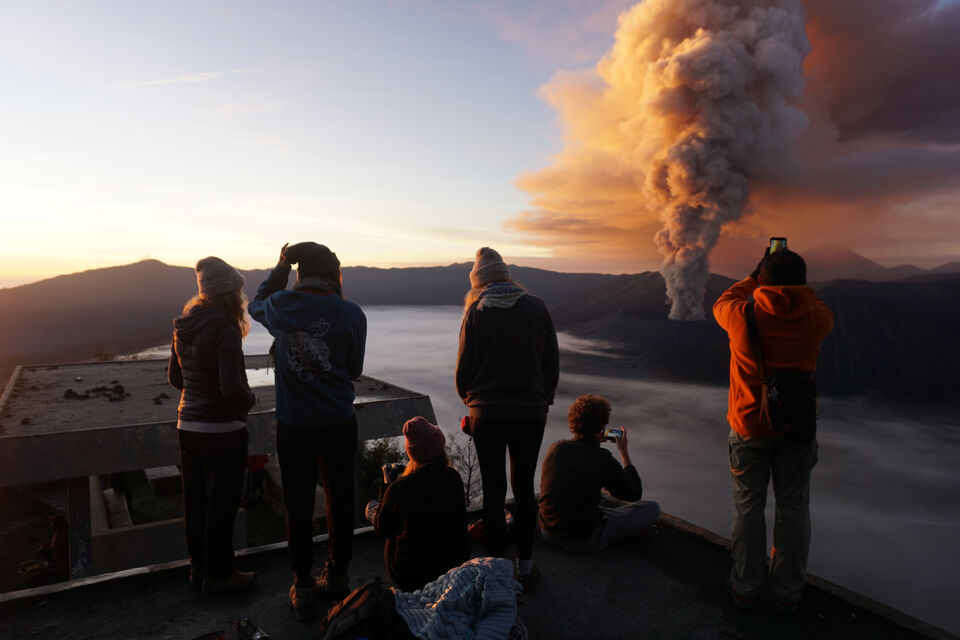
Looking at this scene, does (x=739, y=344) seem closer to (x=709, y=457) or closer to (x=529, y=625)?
(x=529, y=625)

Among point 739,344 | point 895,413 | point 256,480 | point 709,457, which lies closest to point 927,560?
point 709,457

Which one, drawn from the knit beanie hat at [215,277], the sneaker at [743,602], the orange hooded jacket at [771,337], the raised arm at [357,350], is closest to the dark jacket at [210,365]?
the knit beanie hat at [215,277]

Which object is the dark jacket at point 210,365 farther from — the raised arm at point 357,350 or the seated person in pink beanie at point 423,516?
the seated person in pink beanie at point 423,516

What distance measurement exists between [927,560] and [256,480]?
11604 cm

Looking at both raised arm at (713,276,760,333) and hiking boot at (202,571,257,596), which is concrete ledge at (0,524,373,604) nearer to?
hiking boot at (202,571,257,596)

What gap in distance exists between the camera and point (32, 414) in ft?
27.2

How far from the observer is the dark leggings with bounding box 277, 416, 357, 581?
3.22 metres

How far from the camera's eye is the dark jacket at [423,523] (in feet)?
10.4

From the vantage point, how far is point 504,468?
354 cm

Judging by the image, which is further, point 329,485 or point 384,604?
point 329,485

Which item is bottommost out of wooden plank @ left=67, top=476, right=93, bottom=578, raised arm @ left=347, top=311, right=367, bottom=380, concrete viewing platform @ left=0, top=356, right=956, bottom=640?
wooden plank @ left=67, top=476, right=93, bottom=578

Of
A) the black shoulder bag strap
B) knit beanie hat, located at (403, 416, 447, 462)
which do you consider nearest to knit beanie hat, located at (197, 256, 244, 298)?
knit beanie hat, located at (403, 416, 447, 462)

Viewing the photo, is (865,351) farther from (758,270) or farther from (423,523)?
(423,523)

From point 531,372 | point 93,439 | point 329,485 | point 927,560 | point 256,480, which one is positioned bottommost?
point 927,560
